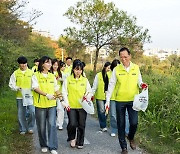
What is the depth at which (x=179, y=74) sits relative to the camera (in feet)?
33.7

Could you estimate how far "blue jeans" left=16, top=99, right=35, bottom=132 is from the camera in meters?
8.34

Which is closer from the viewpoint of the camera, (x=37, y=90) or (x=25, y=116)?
(x=37, y=90)

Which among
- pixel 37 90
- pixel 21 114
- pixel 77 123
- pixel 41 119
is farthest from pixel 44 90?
pixel 21 114

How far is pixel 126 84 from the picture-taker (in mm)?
6512

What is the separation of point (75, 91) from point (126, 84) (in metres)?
1.07

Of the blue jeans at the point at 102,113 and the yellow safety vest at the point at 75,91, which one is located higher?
the yellow safety vest at the point at 75,91

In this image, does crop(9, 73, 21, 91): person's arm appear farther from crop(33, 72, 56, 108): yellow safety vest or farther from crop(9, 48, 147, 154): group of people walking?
crop(33, 72, 56, 108): yellow safety vest

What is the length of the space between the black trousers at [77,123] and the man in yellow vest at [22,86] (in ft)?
5.26

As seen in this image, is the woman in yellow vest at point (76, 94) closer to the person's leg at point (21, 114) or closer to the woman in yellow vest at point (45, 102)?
the woman in yellow vest at point (45, 102)

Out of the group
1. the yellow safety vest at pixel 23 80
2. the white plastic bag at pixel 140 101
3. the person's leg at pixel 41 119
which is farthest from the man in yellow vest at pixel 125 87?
the yellow safety vest at pixel 23 80

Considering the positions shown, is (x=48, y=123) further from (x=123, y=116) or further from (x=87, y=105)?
(x=123, y=116)

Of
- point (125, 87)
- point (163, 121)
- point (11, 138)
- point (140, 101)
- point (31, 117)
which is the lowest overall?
point (11, 138)

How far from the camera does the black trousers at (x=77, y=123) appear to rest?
692cm

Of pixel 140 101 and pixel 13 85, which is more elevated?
pixel 13 85
